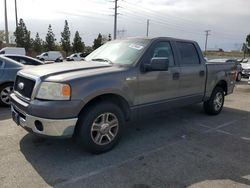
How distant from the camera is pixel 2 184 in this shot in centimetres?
306

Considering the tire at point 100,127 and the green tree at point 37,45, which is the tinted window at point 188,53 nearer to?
the tire at point 100,127

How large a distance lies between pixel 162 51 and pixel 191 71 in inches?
35.9

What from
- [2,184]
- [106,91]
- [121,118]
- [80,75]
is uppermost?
[80,75]

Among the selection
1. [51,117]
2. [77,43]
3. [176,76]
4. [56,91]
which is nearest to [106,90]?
[56,91]

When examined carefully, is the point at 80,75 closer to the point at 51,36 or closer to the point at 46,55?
the point at 46,55

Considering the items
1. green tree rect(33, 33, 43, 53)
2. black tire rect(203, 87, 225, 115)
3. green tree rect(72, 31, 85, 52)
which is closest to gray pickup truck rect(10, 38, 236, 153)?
black tire rect(203, 87, 225, 115)

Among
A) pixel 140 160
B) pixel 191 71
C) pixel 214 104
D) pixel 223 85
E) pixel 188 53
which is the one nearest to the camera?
pixel 140 160

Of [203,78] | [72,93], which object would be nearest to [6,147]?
[72,93]

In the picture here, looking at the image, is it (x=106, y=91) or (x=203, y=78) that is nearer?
(x=106, y=91)

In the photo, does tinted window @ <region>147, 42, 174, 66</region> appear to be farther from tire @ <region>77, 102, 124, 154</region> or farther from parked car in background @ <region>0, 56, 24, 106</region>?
parked car in background @ <region>0, 56, 24, 106</region>

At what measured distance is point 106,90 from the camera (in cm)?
381

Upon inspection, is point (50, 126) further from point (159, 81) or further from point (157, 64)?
point (159, 81)

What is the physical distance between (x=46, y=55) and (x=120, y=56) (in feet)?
110

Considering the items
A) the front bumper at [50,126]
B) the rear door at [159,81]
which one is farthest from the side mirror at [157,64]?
the front bumper at [50,126]
